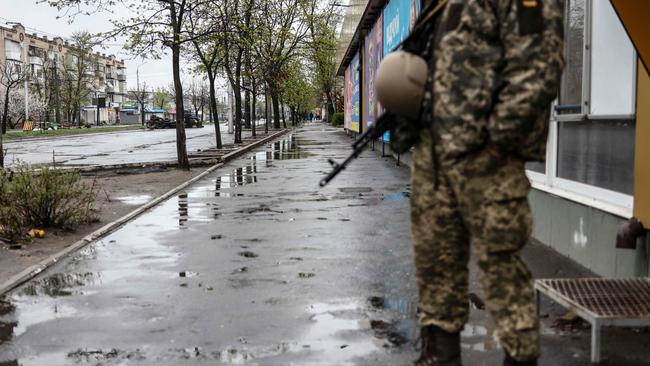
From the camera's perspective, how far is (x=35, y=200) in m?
7.52

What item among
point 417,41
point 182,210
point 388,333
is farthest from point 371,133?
point 182,210

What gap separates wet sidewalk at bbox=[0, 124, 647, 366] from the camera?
3.89m

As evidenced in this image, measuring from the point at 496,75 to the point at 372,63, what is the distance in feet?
69.0

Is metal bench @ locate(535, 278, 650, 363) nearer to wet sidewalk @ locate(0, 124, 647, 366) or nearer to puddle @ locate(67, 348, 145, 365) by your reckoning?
wet sidewalk @ locate(0, 124, 647, 366)

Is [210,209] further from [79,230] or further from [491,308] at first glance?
[491,308]

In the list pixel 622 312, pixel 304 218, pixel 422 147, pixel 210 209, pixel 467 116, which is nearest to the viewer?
pixel 467 116

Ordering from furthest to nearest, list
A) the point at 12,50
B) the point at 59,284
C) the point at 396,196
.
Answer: the point at 12,50, the point at 396,196, the point at 59,284

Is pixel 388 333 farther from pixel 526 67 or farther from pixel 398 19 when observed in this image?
pixel 398 19

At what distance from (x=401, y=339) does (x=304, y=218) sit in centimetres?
488

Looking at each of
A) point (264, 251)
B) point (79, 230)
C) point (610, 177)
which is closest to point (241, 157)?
point (79, 230)

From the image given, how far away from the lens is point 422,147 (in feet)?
9.95

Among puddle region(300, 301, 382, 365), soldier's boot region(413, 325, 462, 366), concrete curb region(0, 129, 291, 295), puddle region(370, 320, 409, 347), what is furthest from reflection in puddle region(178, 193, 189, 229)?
soldier's boot region(413, 325, 462, 366)

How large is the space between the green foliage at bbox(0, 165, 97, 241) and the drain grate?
18.2 ft

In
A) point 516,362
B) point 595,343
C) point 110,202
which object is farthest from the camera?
point 110,202
